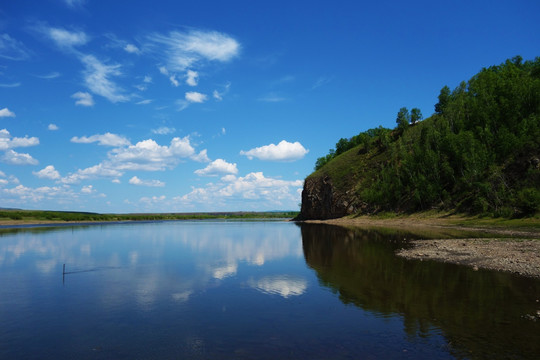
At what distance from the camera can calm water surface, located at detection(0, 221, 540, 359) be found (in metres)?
13.4

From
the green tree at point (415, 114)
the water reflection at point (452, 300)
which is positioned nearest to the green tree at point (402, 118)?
the green tree at point (415, 114)

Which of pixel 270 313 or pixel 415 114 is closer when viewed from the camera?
pixel 270 313

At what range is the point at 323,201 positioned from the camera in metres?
163

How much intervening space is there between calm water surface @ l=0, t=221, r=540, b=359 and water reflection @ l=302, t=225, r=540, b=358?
68 millimetres

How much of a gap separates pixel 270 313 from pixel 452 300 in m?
11.1

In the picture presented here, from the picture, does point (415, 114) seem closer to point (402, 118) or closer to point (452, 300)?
point (402, 118)

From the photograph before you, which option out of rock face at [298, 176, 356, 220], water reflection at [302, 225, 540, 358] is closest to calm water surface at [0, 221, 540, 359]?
water reflection at [302, 225, 540, 358]

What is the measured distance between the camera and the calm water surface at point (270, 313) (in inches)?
529

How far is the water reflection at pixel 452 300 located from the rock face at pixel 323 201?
4438 inches

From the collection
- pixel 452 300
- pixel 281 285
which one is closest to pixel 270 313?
pixel 281 285

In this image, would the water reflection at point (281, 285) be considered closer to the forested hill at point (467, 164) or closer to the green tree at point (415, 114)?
the forested hill at point (467, 164)

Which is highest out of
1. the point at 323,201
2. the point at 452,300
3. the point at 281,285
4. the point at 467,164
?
the point at 467,164

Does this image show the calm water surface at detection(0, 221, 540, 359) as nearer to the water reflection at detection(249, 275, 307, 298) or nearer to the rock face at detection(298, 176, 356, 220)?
the water reflection at detection(249, 275, 307, 298)

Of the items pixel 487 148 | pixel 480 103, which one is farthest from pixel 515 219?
pixel 480 103
